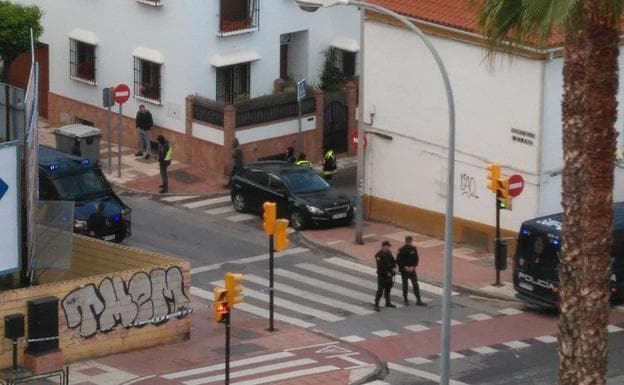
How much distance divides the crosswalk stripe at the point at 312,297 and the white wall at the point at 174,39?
36.6 ft

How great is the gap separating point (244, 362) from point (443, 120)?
11905 mm

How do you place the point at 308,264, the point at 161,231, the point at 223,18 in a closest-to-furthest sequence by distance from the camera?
the point at 308,264, the point at 161,231, the point at 223,18

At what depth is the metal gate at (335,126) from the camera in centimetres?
5103

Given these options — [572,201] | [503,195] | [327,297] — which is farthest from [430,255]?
[572,201]

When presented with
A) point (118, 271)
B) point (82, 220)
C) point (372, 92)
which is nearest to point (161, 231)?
point (82, 220)

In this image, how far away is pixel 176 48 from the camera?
49.0 metres

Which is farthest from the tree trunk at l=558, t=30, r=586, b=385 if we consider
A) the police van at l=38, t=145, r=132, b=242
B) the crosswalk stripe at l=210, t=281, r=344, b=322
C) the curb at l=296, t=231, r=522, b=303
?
the police van at l=38, t=145, r=132, b=242

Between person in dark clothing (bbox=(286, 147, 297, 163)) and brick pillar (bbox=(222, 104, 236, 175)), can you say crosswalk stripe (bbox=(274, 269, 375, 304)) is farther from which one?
brick pillar (bbox=(222, 104, 236, 175))

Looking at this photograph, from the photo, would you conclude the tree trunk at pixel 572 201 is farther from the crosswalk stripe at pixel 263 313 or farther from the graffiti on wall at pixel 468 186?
the graffiti on wall at pixel 468 186

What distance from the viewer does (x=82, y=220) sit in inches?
1610

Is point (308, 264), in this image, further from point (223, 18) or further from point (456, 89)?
point (223, 18)

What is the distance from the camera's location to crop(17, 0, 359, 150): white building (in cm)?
4906

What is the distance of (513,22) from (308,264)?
2071cm

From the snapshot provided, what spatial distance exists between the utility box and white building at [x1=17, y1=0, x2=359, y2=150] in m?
2.53
